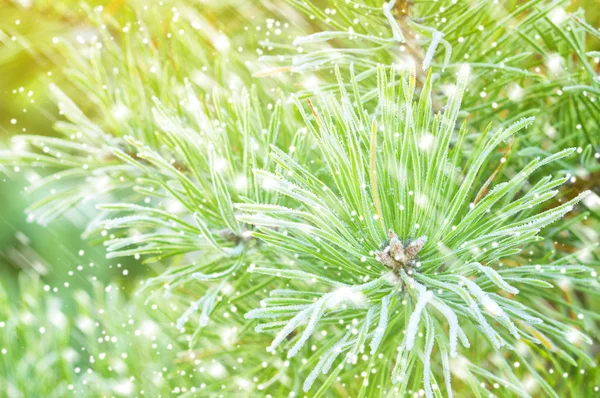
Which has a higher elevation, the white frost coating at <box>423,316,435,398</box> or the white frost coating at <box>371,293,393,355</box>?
the white frost coating at <box>371,293,393,355</box>

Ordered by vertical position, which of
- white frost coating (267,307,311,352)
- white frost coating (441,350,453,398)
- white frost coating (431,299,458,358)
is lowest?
white frost coating (441,350,453,398)

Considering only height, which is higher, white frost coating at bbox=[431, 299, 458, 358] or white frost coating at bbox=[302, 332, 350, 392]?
white frost coating at bbox=[302, 332, 350, 392]

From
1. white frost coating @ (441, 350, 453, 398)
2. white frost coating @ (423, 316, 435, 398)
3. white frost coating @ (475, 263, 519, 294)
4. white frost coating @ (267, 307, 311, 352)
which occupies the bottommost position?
white frost coating @ (441, 350, 453, 398)

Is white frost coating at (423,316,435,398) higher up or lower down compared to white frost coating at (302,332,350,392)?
lower down

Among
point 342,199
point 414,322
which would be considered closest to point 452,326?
point 414,322

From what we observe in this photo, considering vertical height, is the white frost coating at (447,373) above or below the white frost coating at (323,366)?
below

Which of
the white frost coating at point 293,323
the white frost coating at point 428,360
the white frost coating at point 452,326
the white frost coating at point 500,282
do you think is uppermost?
the white frost coating at point 293,323

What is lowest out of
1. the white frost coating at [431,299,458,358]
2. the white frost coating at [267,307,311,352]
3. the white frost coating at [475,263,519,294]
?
the white frost coating at [431,299,458,358]

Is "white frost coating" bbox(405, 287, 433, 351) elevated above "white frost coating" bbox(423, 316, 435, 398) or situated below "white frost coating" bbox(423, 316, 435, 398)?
above

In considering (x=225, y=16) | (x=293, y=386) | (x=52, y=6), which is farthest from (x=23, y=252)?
(x=293, y=386)

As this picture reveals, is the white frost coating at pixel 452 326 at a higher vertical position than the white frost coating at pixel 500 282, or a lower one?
lower

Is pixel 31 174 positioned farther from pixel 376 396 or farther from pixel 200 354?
pixel 376 396

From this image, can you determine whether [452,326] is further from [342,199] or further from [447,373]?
[342,199]
